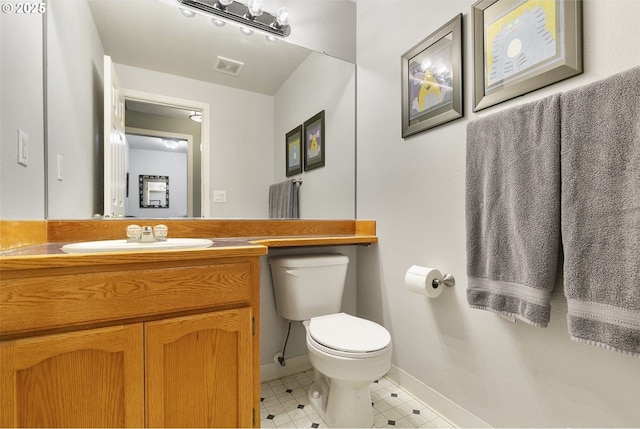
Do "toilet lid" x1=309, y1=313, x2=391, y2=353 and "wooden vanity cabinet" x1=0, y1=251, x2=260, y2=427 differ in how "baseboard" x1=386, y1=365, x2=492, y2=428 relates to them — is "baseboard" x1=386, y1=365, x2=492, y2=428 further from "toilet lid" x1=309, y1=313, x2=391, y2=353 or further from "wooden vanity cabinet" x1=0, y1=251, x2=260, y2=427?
"wooden vanity cabinet" x1=0, y1=251, x2=260, y2=427

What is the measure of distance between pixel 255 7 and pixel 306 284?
1.54 metres

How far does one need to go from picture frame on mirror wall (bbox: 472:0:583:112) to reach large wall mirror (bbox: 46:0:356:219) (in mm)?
899

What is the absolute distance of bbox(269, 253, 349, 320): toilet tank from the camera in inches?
59.9

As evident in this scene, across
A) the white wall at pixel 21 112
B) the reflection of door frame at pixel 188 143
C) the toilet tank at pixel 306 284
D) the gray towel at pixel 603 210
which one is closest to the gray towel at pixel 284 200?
the toilet tank at pixel 306 284

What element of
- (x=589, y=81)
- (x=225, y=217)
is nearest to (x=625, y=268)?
(x=589, y=81)

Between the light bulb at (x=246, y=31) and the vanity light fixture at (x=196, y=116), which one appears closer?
the vanity light fixture at (x=196, y=116)

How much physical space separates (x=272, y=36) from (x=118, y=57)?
0.82m

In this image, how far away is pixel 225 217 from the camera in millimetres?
1588

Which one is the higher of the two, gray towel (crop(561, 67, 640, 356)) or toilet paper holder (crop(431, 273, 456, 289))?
gray towel (crop(561, 67, 640, 356))

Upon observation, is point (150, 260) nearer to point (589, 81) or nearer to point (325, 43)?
point (589, 81)

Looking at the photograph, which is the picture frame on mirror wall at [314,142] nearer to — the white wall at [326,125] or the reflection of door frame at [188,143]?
the white wall at [326,125]

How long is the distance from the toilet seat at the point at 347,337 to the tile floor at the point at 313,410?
1.38 ft

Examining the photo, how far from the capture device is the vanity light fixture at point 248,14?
1.53 meters

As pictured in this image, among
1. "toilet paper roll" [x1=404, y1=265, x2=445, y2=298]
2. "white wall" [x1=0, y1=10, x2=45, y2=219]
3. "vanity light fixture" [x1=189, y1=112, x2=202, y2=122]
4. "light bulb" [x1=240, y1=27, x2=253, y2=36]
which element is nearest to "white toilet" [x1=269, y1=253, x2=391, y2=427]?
"toilet paper roll" [x1=404, y1=265, x2=445, y2=298]
